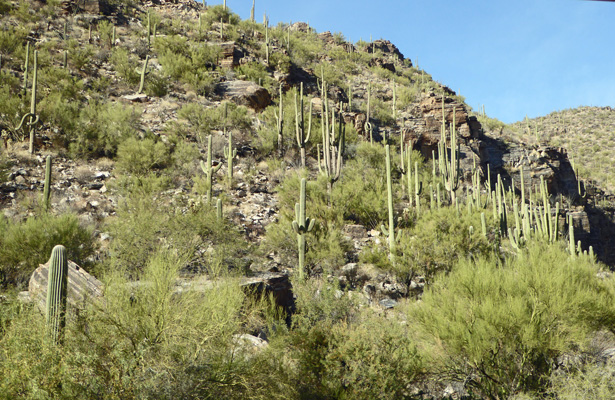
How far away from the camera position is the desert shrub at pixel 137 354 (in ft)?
13.2

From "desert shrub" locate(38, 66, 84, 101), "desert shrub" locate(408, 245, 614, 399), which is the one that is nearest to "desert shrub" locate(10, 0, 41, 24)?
"desert shrub" locate(38, 66, 84, 101)

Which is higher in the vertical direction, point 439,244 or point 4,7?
point 4,7

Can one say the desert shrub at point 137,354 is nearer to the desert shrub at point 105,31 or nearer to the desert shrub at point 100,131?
the desert shrub at point 100,131

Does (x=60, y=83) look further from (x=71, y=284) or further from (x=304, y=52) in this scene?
(x=304, y=52)

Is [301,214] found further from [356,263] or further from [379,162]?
[379,162]

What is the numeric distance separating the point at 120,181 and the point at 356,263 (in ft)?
32.1

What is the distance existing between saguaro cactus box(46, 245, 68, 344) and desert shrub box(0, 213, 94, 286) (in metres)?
4.16

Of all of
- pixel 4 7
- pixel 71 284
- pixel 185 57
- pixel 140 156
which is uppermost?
pixel 4 7

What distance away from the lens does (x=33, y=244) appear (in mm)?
9453

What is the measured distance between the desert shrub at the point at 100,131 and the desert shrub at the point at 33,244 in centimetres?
896

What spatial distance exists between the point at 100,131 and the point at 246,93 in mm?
9762

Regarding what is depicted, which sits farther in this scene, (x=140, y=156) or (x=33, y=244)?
(x=140, y=156)

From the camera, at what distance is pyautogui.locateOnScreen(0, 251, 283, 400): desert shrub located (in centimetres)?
402

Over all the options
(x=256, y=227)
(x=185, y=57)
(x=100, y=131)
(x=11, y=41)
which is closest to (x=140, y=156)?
(x=100, y=131)
